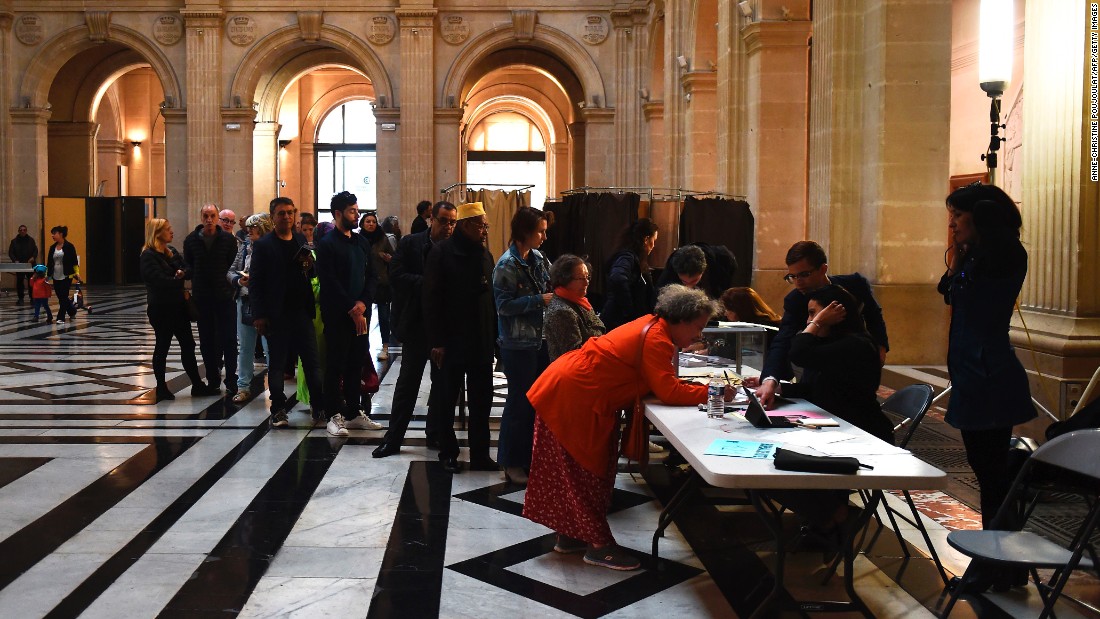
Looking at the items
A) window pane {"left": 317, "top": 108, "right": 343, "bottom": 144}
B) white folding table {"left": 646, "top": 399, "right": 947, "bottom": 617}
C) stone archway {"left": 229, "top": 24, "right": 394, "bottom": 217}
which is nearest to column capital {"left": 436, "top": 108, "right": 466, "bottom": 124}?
stone archway {"left": 229, "top": 24, "right": 394, "bottom": 217}

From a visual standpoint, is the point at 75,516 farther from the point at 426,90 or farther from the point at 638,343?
the point at 426,90

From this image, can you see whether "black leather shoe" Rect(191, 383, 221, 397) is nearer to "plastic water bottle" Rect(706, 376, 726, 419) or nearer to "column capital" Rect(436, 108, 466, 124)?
"plastic water bottle" Rect(706, 376, 726, 419)

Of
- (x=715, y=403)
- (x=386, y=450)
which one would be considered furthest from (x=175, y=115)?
(x=715, y=403)

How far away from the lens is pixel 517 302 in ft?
21.3

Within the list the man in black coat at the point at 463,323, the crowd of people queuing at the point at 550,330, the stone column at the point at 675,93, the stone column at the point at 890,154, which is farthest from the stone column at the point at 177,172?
the man in black coat at the point at 463,323

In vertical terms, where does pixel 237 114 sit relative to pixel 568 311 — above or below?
above

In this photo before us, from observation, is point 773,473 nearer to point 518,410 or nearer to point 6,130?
point 518,410

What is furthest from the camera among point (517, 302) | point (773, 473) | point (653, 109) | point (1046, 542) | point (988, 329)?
point (653, 109)

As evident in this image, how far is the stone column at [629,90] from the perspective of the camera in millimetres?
23797

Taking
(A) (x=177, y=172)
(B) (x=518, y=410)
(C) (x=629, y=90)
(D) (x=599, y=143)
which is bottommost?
(B) (x=518, y=410)

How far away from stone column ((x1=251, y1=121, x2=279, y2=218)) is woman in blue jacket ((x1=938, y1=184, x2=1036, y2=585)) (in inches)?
941

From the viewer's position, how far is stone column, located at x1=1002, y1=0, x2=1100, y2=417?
7.15 m

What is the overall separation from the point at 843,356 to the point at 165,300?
6.79 metres

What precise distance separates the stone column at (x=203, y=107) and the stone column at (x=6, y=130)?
3.96 meters
